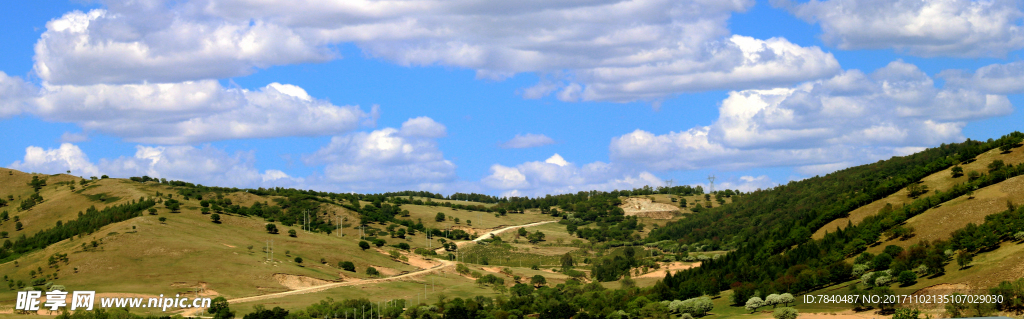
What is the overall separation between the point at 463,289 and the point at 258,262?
38.6 m

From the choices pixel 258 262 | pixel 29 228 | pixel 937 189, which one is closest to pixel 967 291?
pixel 937 189

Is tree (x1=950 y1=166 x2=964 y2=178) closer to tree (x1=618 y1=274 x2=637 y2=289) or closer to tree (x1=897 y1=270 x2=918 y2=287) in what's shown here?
tree (x1=897 y1=270 x2=918 y2=287)

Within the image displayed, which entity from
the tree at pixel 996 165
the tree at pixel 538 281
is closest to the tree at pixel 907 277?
the tree at pixel 996 165

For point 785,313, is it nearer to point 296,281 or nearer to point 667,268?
point 296,281

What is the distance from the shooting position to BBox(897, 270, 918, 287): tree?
9150 cm

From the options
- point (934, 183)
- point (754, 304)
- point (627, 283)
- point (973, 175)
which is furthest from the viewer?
point (627, 283)

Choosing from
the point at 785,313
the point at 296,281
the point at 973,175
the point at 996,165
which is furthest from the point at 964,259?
the point at 296,281

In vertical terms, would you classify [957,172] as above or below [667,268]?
above

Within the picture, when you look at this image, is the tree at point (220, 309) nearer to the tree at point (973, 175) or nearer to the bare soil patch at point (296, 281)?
the bare soil patch at point (296, 281)

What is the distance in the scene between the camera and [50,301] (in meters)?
111

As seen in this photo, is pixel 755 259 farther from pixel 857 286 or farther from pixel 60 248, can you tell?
pixel 60 248

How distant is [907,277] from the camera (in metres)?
91.6

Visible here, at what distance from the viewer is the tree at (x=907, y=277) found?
91.5 metres

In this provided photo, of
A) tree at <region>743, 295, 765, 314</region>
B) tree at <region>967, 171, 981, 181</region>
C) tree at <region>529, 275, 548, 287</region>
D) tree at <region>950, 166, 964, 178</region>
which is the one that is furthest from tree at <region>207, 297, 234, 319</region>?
tree at <region>950, 166, 964, 178</region>
